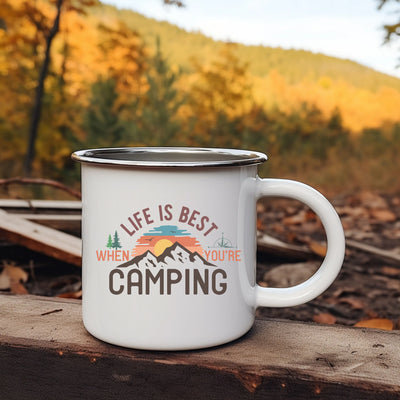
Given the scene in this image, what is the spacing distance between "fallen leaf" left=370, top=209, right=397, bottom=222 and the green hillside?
9.80 feet

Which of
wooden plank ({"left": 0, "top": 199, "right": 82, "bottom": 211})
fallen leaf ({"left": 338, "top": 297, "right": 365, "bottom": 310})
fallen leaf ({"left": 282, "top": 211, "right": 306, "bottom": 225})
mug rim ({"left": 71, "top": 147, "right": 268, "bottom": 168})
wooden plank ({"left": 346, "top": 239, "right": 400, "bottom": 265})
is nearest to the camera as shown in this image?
mug rim ({"left": 71, "top": 147, "right": 268, "bottom": 168})

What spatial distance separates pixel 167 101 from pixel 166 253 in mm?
4478

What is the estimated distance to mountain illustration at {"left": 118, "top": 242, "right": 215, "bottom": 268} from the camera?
0.77 m

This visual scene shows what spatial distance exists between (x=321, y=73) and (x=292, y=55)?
42 cm

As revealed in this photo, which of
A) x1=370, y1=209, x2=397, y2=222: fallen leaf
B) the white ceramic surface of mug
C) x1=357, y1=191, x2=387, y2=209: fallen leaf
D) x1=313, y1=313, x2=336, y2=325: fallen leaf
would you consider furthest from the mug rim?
x1=357, y1=191, x2=387, y2=209: fallen leaf

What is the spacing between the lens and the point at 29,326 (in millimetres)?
968

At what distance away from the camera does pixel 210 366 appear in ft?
2.66

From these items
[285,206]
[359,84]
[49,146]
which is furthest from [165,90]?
[359,84]

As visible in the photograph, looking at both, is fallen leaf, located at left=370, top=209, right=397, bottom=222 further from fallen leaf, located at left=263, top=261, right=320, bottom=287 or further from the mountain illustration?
the mountain illustration

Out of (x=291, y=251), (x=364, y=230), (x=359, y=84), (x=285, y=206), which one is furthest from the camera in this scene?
(x=359, y=84)

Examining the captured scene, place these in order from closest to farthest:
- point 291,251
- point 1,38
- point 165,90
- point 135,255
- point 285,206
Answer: point 135,255 < point 291,251 < point 285,206 < point 165,90 < point 1,38

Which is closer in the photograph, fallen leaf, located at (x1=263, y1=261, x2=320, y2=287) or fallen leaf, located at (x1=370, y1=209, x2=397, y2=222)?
fallen leaf, located at (x1=263, y1=261, x2=320, y2=287)

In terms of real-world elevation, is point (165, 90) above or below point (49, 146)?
above

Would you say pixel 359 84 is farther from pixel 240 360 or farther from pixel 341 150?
pixel 240 360
